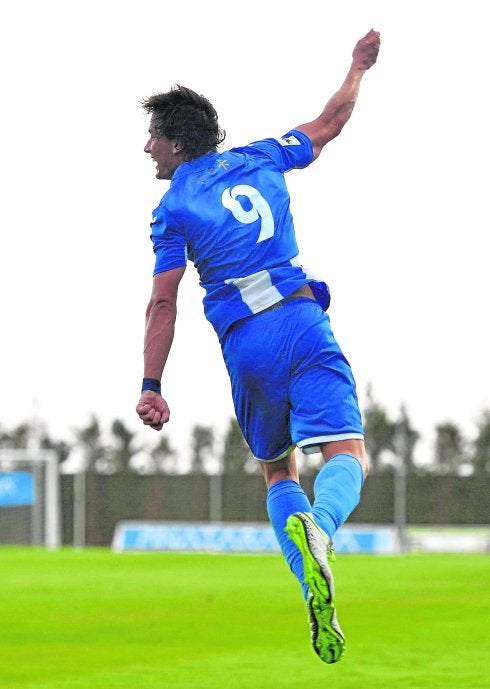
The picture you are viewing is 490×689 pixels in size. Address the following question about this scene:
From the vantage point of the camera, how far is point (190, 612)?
10.5 meters

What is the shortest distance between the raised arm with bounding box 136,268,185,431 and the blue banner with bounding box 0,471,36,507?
87.9ft

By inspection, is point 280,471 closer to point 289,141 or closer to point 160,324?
point 160,324

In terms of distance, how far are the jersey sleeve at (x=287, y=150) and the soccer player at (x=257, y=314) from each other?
151 millimetres

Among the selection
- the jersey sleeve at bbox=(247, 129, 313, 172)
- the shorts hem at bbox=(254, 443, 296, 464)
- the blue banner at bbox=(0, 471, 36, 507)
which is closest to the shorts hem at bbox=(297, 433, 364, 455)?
the shorts hem at bbox=(254, 443, 296, 464)

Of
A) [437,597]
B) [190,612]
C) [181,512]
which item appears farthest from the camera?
[181,512]

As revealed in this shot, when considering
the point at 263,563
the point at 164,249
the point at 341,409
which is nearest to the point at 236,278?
the point at 164,249

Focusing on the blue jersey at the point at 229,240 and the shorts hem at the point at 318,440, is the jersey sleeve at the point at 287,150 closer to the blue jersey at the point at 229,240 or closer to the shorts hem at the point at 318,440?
the blue jersey at the point at 229,240

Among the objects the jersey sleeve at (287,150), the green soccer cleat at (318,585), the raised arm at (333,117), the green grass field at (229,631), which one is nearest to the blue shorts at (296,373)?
the green soccer cleat at (318,585)

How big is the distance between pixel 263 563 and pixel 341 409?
51.7ft

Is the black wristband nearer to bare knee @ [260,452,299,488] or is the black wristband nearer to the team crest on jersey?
bare knee @ [260,452,299,488]

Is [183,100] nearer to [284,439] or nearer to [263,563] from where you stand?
[284,439]

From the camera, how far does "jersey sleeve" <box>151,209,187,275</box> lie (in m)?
4.73

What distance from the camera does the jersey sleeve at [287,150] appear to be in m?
5.13

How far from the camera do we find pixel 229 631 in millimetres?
8781
